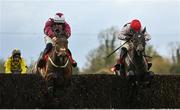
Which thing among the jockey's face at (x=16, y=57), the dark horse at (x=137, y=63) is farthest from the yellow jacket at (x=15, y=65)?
the dark horse at (x=137, y=63)

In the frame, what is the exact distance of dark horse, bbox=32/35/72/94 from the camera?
13.4 m

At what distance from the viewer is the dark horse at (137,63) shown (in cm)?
1448

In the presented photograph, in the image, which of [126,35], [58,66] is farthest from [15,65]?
[126,35]

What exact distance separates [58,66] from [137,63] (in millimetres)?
2461

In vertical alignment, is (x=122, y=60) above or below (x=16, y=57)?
below

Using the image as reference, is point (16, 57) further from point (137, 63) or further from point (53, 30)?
point (137, 63)

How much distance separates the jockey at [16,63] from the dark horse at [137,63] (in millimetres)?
3748

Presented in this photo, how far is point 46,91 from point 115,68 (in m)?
2.29

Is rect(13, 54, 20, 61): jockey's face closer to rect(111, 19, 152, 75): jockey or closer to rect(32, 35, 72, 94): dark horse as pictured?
rect(32, 35, 72, 94): dark horse

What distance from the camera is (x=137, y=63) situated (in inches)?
582

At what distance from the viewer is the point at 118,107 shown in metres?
15.3

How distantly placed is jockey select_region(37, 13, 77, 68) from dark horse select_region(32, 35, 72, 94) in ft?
0.94

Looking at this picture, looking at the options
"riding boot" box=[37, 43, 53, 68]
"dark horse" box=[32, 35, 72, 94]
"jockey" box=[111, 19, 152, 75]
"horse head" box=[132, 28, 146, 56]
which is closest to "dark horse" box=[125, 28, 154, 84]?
"horse head" box=[132, 28, 146, 56]

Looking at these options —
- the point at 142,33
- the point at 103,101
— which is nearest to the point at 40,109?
the point at 103,101
